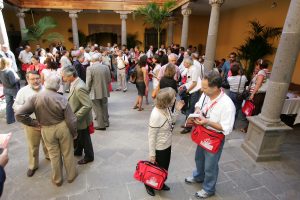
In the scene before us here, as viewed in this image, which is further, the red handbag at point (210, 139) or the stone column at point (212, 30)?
the stone column at point (212, 30)

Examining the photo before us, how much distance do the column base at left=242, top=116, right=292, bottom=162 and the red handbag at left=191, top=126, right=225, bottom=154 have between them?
1551mm

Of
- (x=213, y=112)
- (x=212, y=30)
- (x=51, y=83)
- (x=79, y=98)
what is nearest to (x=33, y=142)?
(x=79, y=98)

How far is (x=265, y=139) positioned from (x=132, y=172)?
229 centimetres

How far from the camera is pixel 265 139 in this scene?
141 inches

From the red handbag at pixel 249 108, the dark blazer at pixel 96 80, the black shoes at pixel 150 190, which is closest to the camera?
the black shoes at pixel 150 190

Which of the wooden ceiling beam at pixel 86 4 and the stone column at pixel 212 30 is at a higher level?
the wooden ceiling beam at pixel 86 4

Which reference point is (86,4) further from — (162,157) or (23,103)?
(162,157)

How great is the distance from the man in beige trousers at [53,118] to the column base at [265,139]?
3018mm

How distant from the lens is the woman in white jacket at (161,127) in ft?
7.63

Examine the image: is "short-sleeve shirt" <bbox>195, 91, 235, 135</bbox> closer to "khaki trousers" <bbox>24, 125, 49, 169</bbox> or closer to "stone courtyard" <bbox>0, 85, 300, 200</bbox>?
"stone courtyard" <bbox>0, 85, 300, 200</bbox>

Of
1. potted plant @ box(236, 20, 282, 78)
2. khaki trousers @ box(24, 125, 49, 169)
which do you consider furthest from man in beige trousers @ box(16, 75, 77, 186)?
potted plant @ box(236, 20, 282, 78)

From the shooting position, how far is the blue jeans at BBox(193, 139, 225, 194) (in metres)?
2.54

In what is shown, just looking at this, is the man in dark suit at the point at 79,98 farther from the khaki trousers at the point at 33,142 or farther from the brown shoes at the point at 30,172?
the brown shoes at the point at 30,172

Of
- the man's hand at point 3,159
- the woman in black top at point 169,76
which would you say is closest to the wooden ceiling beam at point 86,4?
the woman in black top at point 169,76
